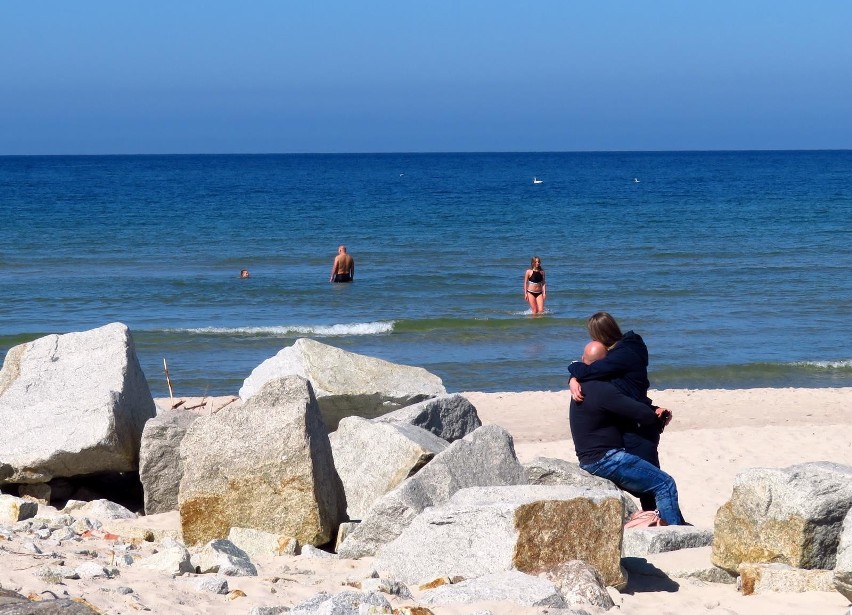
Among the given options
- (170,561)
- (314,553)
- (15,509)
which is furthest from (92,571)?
(15,509)

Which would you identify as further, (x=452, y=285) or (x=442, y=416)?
(x=452, y=285)

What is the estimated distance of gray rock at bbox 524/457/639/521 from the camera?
6.58 meters

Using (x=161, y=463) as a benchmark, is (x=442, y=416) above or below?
above

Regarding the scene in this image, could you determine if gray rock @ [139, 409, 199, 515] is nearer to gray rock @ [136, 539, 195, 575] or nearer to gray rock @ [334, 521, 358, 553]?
gray rock @ [334, 521, 358, 553]

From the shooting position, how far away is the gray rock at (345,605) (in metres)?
4.14

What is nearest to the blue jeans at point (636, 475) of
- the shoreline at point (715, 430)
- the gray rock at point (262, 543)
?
the shoreline at point (715, 430)

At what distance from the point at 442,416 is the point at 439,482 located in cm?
181

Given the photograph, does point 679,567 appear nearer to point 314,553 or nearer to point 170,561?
point 314,553

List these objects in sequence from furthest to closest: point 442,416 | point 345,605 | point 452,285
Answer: point 452,285 → point 442,416 → point 345,605

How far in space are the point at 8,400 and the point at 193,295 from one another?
672 inches

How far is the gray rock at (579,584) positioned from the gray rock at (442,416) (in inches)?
109

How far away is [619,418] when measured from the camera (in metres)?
6.59

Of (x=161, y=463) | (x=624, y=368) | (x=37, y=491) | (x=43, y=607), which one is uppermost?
(x=624, y=368)

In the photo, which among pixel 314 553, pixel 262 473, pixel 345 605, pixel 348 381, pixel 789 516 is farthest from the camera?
pixel 348 381
